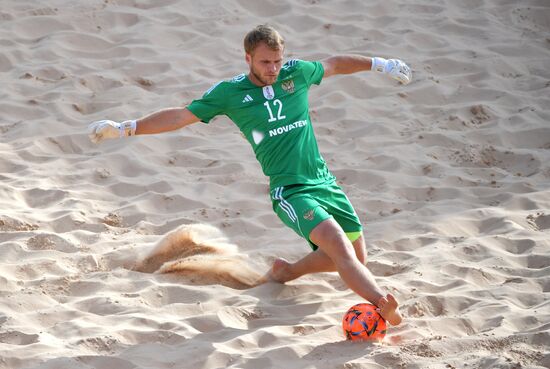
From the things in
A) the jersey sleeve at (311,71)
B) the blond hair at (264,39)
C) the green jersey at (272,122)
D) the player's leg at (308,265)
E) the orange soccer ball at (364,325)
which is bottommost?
the orange soccer ball at (364,325)

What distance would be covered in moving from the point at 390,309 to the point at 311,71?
1.49 meters

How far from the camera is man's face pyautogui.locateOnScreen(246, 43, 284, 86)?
493 centimetres

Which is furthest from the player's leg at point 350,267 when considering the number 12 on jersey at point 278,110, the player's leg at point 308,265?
the number 12 on jersey at point 278,110

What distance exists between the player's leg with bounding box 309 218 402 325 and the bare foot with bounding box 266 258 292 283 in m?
0.33

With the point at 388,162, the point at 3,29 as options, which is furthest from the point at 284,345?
the point at 3,29

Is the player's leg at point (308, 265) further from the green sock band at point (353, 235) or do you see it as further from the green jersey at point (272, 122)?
the green jersey at point (272, 122)

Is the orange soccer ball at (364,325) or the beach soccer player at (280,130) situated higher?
the beach soccer player at (280,130)

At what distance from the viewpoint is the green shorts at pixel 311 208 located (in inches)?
190

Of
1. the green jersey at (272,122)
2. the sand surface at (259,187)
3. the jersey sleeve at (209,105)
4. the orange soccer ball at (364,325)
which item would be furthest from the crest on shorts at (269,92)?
the orange soccer ball at (364,325)

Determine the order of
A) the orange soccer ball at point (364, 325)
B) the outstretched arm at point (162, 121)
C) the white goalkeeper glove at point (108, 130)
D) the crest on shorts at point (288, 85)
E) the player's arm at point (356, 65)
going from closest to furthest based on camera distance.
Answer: the orange soccer ball at point (364, 325) < the white goalkeeper glove at point (108, 130) < the outstretched arm at point (162, 121) < the crest on shorts at point (288, 85) < the player's arm at point (356, 65)

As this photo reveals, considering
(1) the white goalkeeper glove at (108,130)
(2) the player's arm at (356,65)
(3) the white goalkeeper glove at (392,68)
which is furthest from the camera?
(3) the white goalkeeper glove at (392,68)

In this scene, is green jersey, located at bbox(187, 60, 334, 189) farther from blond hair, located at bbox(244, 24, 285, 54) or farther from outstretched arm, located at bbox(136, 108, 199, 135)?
blond hair, located at bbox(244, 24, 285, 54)

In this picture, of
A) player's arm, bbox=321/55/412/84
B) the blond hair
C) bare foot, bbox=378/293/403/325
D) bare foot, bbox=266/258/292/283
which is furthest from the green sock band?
the blond hair

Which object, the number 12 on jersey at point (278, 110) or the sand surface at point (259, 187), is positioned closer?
the sand surface at point (259, 187)
